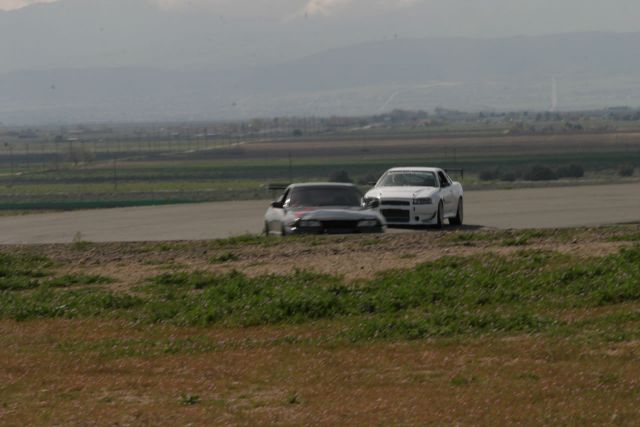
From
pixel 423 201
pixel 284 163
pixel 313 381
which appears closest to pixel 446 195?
pixel 423 201

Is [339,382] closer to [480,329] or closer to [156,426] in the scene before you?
[156,426]

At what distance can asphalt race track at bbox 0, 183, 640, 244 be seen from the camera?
31062 millimetres

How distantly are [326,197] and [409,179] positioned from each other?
13.8 feet

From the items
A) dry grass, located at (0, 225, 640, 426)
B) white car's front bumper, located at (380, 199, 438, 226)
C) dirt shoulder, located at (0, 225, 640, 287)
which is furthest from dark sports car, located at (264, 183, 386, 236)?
dry grass, located at (0, 225, 640, 426)

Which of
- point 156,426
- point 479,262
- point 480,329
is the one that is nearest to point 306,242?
point 479,262

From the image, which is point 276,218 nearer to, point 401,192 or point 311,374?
point 401,192

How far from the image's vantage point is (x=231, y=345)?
1471 cm

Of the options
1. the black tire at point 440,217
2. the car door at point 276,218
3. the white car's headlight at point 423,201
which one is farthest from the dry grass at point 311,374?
the black tire at point 440,217

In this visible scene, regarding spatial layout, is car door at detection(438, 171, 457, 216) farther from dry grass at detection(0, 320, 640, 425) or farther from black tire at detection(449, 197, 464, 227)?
dry grass at detection(0, 320, 640, 425)

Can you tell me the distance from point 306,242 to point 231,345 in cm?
1023

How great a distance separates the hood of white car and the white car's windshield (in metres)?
0.46

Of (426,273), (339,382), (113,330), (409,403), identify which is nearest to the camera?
(409,403)

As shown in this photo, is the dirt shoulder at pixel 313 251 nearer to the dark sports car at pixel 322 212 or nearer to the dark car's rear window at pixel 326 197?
the dark sports car at pixel 322 212

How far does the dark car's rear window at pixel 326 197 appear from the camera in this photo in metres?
27.9
